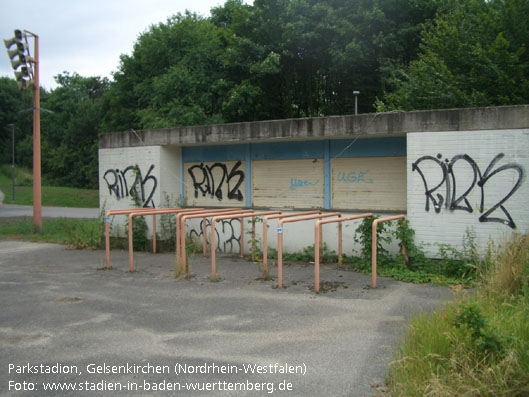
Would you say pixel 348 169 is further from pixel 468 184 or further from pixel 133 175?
pixel 133 175

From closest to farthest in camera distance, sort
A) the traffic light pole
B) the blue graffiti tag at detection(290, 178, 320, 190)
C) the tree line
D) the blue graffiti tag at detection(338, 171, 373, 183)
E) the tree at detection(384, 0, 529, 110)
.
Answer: the blue graffiti tag at detection(338, 171, 373, 183) < the blue graffiti tag at detection(290, 178, 320, 190) < the traffic light pole < the tree at detection(384, 0, 529, 110) < the tree line

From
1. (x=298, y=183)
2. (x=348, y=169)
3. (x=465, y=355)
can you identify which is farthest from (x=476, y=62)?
(x=465, y=355)

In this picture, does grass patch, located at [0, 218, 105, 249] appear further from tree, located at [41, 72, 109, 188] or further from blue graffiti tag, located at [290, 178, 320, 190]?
tree, located at [41, 72, 109, 188]

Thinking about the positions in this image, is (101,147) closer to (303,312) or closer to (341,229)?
(341,229)

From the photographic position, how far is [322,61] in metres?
24.5

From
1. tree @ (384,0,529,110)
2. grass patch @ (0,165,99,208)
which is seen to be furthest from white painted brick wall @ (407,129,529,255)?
grass patch @ (0,165,99,208)

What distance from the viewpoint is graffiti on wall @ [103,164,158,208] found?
38.1 ft

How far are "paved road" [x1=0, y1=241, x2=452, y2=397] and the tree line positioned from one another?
37.4 feet

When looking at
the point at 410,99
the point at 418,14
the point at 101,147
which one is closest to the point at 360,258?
the point at 101,147

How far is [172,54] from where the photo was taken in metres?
26.6

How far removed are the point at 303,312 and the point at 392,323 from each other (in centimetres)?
111

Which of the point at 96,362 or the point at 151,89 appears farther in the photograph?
the point at 151,89

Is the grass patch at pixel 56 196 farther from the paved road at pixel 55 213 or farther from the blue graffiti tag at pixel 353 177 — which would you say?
the blue graffiti tag at pixel 353 177

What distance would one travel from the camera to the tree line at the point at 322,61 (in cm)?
1669
